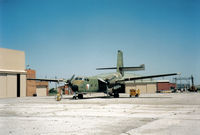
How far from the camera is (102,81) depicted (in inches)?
1399

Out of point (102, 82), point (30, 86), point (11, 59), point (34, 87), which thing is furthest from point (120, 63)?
point (34, 87)

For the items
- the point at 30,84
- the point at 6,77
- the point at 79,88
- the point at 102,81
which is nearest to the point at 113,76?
the point at 102,81

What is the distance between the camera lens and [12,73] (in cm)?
5219

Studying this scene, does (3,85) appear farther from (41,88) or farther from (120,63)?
(120,63)

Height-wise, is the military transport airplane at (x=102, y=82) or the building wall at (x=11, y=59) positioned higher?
the building wall at (x=11, y=59)

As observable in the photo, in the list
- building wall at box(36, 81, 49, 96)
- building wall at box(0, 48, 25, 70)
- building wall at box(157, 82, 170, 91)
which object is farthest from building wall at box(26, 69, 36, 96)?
building wall at box(157, 82, 170, 91)

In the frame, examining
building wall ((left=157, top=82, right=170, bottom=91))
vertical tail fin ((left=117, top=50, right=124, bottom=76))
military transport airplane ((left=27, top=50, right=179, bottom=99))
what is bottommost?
building wall ((left=157, top=82, right=170, bottom=91))

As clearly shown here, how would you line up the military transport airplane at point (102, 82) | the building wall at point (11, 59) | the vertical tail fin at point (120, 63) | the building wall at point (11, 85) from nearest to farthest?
the military transport airplane at point (102, 82), the vertical tail fin at point (120, 63), the building wall at point (11, 85), the building wall at point (11, 59)

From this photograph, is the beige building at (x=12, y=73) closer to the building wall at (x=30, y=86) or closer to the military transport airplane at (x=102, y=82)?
the building wall at (x=30, y=86)

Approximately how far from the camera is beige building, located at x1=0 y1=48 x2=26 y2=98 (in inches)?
1959

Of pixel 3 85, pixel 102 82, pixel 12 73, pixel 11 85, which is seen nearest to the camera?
pixel 102 82

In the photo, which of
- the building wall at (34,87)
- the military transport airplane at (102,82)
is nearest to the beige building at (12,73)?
the building wall at (34,87)

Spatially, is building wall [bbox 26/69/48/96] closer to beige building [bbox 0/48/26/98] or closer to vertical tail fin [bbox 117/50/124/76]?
beige building [bbox 0/48/26/98]

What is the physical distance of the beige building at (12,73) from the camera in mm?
49750
